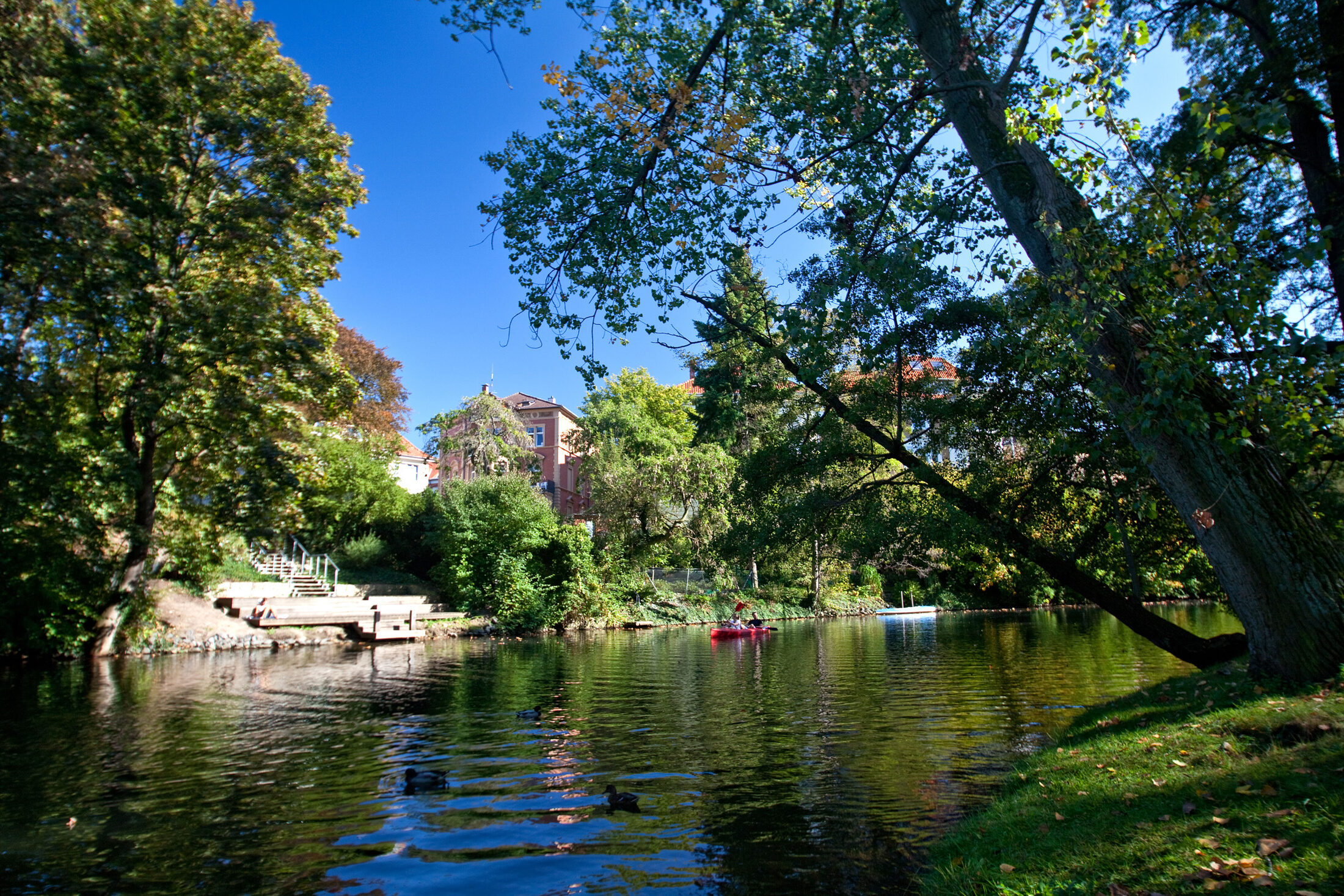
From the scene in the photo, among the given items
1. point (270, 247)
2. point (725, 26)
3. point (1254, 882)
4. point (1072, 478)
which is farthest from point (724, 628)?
point (1254, 882)

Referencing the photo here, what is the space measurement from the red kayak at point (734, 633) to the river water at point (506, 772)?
10.4 metres

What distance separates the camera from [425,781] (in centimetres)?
796

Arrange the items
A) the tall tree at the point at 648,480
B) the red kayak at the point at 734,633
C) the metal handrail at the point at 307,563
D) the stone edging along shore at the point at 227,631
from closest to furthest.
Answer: the stone edging along shore at the point at 227,631 → the red kayak at the point at 734,633 → the metal handrail at the point at 307,563 → the tall tree at the point at 648,480

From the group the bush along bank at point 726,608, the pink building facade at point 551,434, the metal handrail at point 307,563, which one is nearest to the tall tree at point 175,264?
the metal handrail at point 307,563

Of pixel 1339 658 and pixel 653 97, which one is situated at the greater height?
pixel 653 97

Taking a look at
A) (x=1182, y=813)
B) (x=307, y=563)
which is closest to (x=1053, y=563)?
(x=1182, y=813)

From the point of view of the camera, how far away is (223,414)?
1789 centimetres

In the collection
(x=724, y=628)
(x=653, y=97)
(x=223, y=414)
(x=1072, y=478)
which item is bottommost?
(x=724, y=628)

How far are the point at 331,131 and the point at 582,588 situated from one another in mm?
21649

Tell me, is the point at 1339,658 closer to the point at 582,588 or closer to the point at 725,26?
the point at 725,26

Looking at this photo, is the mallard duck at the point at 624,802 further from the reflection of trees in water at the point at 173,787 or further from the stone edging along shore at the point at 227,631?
the stone edging along shore at the point at 227,631

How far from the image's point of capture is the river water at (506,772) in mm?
5762

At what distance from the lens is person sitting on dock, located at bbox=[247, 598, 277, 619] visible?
24703mm

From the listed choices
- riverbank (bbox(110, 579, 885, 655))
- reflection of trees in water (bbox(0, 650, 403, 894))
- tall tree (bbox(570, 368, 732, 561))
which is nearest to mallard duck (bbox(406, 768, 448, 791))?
reflection of trees in water (bbox(0, 650, 403, 894))
